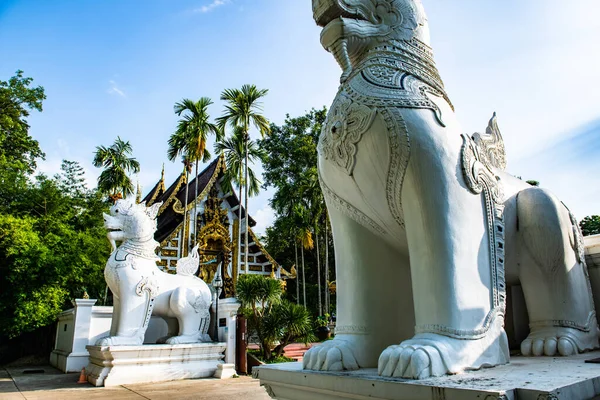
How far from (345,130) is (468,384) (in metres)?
1.04

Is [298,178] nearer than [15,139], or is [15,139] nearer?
[15,139]

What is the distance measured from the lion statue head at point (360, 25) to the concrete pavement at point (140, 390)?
4216 millimetres

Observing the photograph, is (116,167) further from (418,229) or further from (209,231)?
(418,229)

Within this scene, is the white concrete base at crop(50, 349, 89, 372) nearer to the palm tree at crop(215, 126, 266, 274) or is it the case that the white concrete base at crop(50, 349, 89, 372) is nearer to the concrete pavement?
the concrete pavement

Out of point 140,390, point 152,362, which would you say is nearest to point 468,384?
point 140,390

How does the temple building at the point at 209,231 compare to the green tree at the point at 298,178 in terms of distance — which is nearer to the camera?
the temple building at the point at 209,231

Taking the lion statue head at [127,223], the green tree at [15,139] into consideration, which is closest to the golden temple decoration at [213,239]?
the green tree at [15,139]

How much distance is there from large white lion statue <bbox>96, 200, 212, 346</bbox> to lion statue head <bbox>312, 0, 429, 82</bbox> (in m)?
5.96

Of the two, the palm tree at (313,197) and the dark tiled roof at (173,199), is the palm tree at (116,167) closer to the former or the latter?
the dark tiled roof at (173,199)

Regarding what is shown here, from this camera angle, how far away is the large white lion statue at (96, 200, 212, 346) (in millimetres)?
7023

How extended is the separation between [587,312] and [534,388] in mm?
1279

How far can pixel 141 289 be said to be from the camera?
278 inches

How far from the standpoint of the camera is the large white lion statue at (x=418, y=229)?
1.64 meters

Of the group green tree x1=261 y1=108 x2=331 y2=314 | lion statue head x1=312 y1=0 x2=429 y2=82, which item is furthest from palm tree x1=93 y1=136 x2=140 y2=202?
lion statue head x1=312 y1=0 x2=429 y2=82
